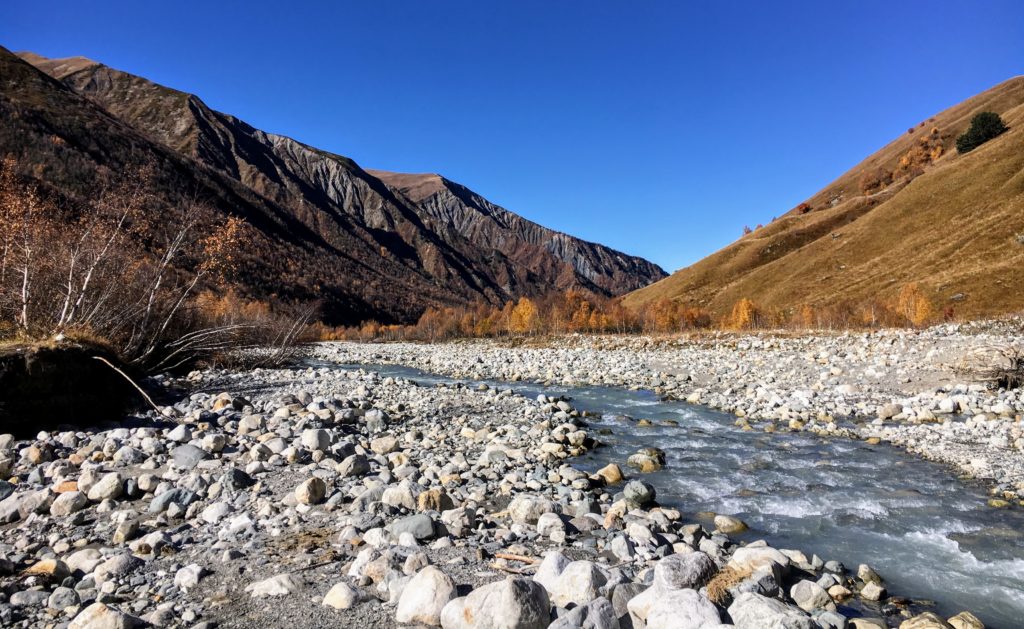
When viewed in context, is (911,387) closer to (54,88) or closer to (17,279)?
(17,279)

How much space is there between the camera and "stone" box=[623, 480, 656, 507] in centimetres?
688

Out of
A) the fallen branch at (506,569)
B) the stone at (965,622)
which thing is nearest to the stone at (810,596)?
the stone at (965,622)

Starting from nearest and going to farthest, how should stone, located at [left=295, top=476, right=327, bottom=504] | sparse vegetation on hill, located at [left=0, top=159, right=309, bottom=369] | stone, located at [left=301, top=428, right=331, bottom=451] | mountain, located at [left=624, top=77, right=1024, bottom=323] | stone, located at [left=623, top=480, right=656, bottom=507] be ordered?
1. stone, located at [left=295, top=476, right=327, bottom=504]
2. stone, located at [left=623, top=480, right=656, bottom=507]
3. stone, located at [left=301, top=428, right=331, bottom=451]
4. sparse vegetation on hill, located at [left=0, top=159, right=309, bottom=369]
5. mountain, located at [left=624, top=77, right=1024, bottom=323]

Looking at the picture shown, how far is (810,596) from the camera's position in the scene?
4203 millimetres

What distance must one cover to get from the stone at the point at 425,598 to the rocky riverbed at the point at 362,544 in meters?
0.01

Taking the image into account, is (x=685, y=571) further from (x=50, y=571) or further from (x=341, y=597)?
(x=50, y=571)

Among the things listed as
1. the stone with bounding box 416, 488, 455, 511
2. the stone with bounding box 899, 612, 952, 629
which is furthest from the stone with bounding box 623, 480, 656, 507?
the stone with bounding box 899, 612, 952, 629

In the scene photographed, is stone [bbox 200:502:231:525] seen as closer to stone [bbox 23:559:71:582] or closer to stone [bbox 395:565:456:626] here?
stone [bbox 23:559:71:582]

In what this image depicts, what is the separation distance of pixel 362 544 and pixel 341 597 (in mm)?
1224

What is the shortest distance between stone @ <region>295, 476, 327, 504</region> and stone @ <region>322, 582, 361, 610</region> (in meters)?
2.41

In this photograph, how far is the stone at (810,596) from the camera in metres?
4.17

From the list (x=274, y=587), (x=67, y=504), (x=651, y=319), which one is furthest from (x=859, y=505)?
(x=651, y=319)

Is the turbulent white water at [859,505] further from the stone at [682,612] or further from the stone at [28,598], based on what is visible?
the stone at [28,598]

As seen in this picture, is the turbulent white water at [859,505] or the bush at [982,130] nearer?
the turbulent white water at [859,505]
